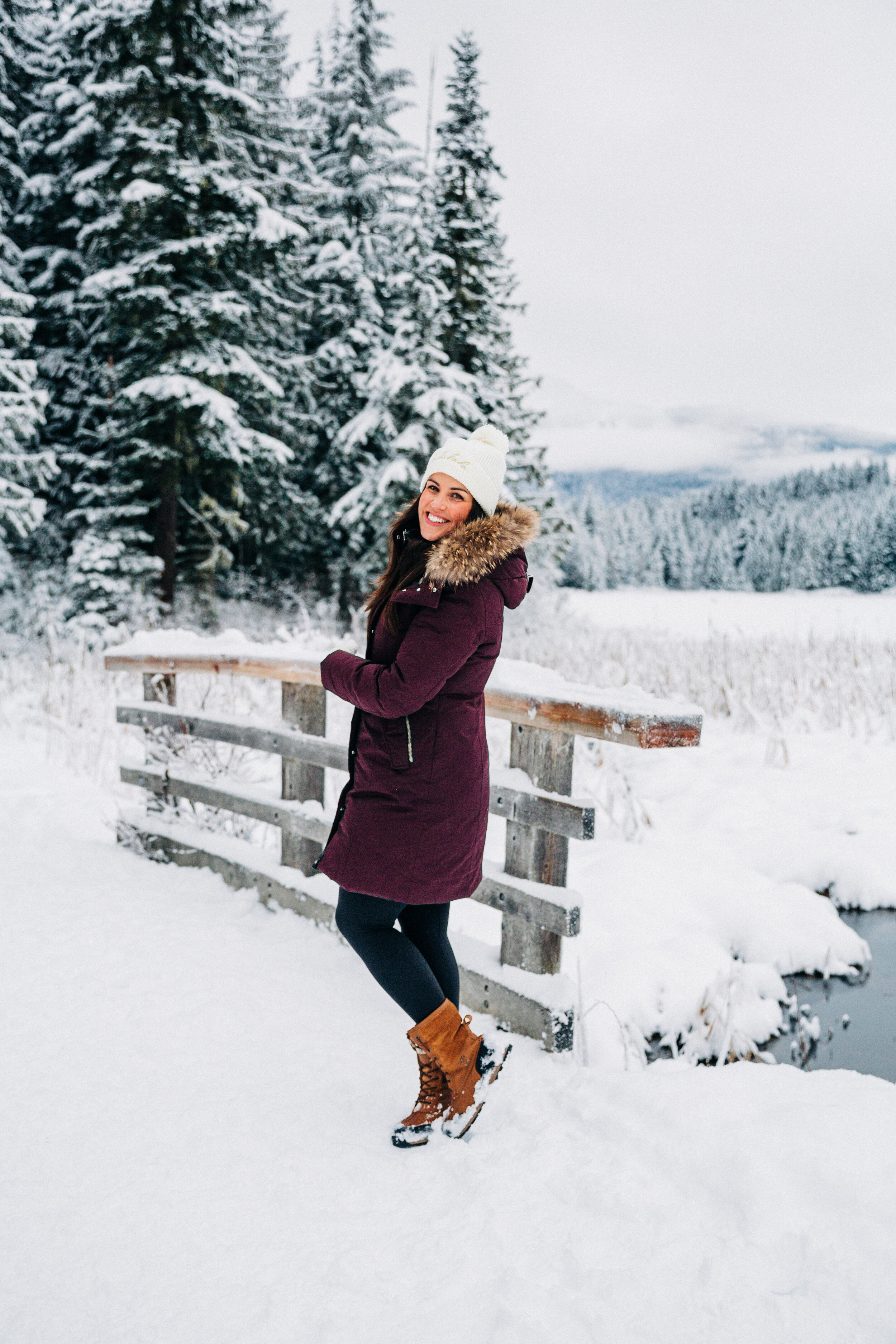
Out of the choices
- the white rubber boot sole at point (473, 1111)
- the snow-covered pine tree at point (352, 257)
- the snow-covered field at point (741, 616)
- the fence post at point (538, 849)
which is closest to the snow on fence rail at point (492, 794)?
the fence post at point (538, 849)

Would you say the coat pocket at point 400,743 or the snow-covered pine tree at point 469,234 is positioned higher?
the snow-covered pine tree at point 469,234

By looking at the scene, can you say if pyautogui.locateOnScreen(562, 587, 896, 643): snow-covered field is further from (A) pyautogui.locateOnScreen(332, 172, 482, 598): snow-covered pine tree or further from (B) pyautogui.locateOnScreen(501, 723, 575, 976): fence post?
(B) pyautogui.locateOnScreen(501, 723, 575, 976): fence post

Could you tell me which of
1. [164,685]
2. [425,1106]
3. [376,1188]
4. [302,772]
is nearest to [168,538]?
[164,685]

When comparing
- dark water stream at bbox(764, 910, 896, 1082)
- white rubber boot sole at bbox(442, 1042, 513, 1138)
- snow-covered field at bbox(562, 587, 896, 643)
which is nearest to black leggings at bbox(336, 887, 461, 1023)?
white rubber boot sole at bbox(442, 1042, 513, 1138)

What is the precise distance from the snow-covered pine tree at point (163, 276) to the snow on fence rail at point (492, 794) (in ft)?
31.0

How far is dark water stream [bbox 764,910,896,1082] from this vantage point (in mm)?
3689

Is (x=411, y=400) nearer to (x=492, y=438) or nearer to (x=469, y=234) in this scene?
(x=469, y=234)

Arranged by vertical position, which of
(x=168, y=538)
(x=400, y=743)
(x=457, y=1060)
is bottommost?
(x=457, y=1060)

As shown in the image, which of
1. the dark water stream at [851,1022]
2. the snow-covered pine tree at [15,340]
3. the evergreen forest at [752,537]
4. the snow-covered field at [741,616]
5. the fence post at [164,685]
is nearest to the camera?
the dark water stream at [851,1022]

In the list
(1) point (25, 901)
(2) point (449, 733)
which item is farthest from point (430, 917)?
(1) point (25, 901)

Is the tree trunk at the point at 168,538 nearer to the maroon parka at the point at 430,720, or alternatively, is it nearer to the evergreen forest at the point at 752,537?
the maroon parka at the point at 430,720

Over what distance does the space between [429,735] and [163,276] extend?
1309cm

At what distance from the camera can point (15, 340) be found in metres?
13.5

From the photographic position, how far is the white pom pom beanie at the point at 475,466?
2180 mm
